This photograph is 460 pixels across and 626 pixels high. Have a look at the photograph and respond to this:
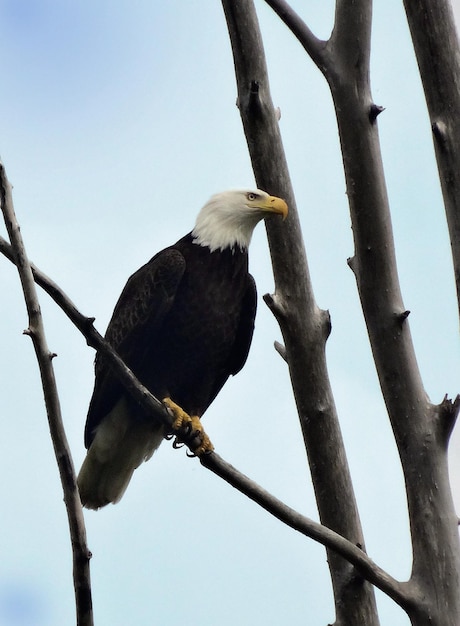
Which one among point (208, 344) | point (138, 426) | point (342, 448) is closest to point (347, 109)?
point (342, 448)

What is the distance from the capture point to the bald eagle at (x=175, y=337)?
6.11m

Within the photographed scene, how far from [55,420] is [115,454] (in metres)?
3.16

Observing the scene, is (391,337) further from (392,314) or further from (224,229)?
(224,229)

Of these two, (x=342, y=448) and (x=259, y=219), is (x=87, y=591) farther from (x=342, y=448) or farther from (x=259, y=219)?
(x=259, y=219)

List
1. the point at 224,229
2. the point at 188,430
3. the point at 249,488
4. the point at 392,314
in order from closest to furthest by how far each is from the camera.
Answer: the point at 249,488, the point at 392,314, the point at 188,430, the point at 224,229

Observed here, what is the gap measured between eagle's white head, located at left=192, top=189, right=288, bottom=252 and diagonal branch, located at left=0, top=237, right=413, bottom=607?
2.54m

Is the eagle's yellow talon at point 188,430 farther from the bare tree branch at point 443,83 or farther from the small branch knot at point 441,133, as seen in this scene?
the small branch knot at point 441,133

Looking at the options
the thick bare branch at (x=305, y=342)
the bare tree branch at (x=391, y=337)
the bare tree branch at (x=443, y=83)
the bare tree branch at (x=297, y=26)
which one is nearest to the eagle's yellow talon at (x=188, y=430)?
the thick bare branch at (x=305, y=342)

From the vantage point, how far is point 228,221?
6.79 m

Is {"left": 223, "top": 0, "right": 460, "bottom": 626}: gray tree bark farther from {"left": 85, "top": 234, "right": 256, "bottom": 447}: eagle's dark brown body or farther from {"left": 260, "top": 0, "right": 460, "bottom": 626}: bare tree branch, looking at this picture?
{"left": 85, "top": 234, "right": 256, "bottom": 447}: eagle's dark brown body

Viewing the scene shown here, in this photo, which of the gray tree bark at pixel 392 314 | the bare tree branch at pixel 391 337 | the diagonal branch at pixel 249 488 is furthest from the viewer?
the bare tree branch at pixel 391 337

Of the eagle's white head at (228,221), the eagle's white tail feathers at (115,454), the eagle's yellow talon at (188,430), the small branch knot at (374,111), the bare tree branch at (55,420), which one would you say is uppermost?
the eagle's white head at (228,221)

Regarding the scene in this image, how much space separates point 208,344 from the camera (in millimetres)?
6188

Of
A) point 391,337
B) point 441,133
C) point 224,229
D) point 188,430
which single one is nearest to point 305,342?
point 391,337
